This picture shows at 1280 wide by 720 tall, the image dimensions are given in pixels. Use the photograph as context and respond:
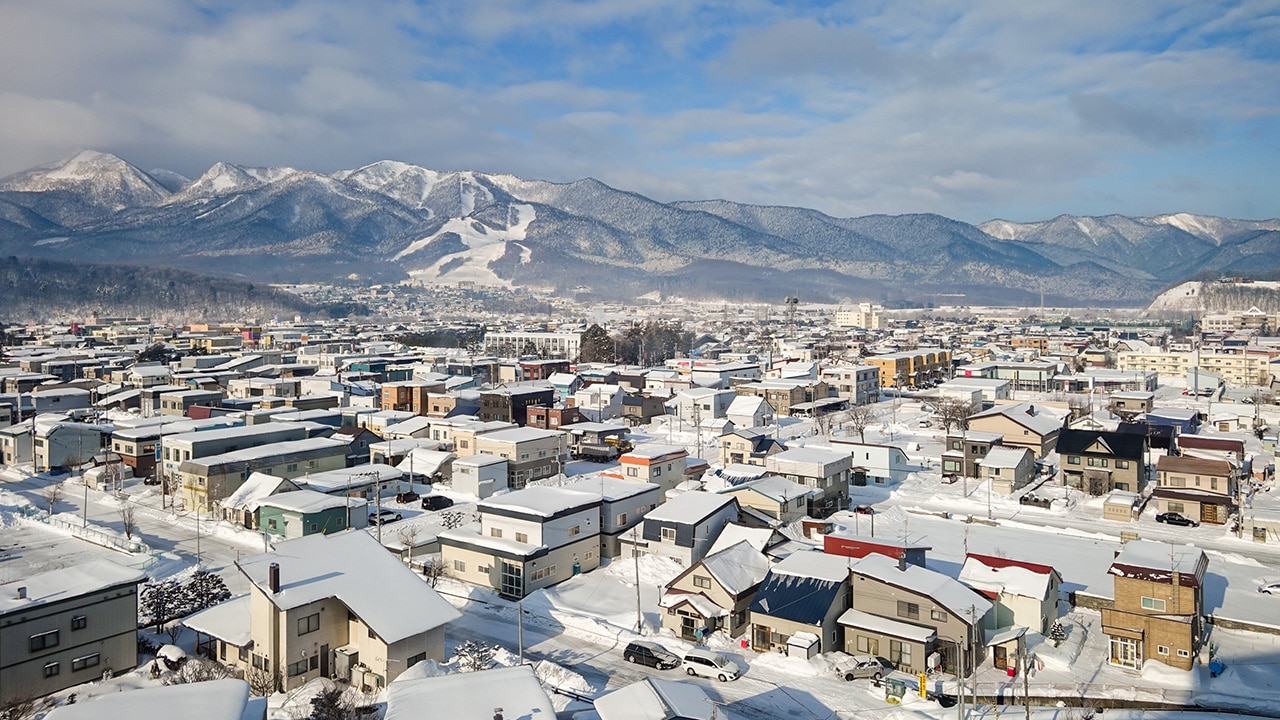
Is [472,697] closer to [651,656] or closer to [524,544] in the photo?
[651,656]

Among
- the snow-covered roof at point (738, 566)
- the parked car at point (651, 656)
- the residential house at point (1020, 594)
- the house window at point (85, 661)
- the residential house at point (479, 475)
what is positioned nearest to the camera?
the house window at point (85, 661)

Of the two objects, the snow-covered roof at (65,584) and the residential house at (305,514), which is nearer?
the snow-covered roof at (65,584)

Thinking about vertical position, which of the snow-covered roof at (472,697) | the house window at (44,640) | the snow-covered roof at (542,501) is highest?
the snow-covered roof at (542,501)

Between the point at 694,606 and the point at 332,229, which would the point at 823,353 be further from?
the point at 332,229

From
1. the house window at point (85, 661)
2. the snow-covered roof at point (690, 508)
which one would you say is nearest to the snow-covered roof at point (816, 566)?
the snow-covered roof at point (690, 508)

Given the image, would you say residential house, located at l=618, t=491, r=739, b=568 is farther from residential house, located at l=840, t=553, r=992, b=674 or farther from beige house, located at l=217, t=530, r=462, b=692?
beige house, located at l=217, t=530, r=462, b=692

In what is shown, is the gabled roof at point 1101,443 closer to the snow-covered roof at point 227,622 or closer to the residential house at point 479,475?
the residential house at point 479,475

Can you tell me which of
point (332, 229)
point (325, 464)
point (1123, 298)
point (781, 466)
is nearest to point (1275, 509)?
point (781, 466)

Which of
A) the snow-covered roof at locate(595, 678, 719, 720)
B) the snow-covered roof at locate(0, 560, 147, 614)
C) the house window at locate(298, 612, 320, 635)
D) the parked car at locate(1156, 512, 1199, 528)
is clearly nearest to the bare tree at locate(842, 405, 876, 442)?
the parked car at locate(1156, 512, 1199, 528)
